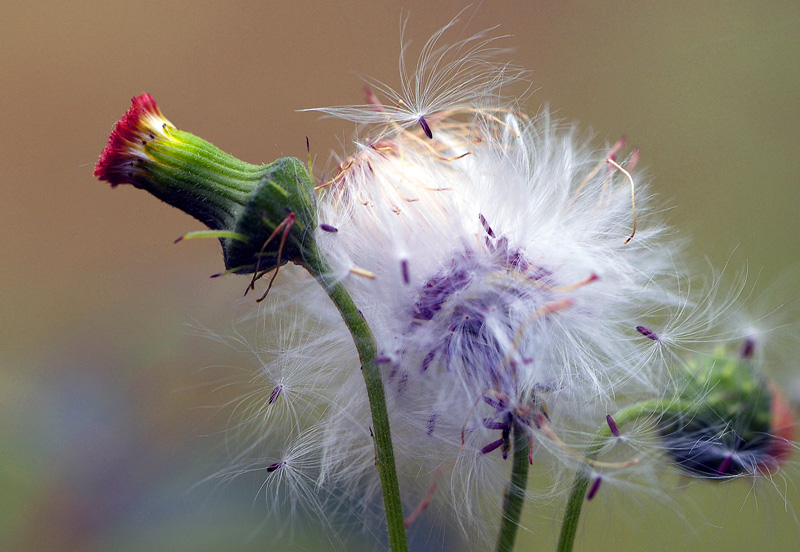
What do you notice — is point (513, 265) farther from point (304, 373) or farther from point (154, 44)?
point (154, 44)

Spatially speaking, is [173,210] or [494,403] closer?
[494,403]

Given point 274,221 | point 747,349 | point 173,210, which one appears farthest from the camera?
point 173,210

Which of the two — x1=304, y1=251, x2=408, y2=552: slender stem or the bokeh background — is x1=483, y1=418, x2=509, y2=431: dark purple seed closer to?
x1=304, y1=251, x2=408, y2=552: slender stem

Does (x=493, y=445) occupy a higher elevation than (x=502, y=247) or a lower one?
lower

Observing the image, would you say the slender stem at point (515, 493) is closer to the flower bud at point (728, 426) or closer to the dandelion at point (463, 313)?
the dandelion at point (463, 313)

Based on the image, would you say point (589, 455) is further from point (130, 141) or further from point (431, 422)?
point (130, 141)

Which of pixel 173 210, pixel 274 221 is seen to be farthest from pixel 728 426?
pixel 173 210

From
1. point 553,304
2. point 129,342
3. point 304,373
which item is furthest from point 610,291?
point 129,342
